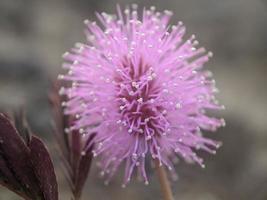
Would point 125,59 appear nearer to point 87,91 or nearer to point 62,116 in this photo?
point 87,91

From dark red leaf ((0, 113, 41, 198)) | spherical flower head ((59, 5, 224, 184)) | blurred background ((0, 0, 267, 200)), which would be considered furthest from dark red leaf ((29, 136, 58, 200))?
blurred background ((0, 0, 267, 200))

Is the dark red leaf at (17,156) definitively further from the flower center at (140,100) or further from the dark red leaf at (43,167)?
the flower center at (140,100)

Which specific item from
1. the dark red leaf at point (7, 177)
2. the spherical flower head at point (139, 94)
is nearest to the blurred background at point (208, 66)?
the spherical flower head at point (139, 94)

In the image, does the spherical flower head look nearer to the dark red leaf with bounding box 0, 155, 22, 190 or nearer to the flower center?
the flower center

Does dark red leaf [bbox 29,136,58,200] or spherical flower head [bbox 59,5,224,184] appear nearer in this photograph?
dark red leaf [bbox 29,136,58,200]

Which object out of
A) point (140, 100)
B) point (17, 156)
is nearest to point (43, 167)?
point (17, 156)

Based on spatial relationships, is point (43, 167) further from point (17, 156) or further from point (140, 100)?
point (140, 100)

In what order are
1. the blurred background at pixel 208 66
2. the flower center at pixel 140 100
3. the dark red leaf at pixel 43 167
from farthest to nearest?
the blurred background at pixel 208 66 < the flower center at pixel 140 100 < the dark red leaf at pixel 43 167
